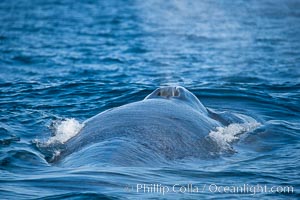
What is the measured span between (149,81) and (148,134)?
9.50 m

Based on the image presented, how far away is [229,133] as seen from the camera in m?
11.9

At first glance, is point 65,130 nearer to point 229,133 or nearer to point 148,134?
point 148,134

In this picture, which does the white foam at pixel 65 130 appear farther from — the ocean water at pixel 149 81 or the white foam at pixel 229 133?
the white foam at pixel 229 133

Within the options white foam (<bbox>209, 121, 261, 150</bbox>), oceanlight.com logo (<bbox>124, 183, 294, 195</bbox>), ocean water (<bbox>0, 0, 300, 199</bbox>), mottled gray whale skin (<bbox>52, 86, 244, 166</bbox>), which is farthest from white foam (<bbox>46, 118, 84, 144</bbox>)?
oceanlight.com logo (<bbox>124, 183, 294, 195</bbox>)

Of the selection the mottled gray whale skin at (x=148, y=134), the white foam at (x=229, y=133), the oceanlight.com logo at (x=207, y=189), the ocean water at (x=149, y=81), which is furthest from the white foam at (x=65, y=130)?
the oceanlight.com logo at (x=207, y=189)

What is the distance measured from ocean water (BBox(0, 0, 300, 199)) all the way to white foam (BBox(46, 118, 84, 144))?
0.04 meters

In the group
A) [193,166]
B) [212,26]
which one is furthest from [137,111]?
[212,26]

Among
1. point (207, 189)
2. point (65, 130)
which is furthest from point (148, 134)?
point (65, 130)

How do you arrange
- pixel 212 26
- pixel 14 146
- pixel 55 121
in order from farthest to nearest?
pixel 212 26, pixel 55 121, pixel 14 146

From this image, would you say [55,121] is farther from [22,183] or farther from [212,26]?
[212,26]

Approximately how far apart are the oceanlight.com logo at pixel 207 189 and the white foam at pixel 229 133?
2013 mm

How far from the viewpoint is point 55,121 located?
45.9 feet

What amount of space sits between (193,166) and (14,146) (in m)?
3.40

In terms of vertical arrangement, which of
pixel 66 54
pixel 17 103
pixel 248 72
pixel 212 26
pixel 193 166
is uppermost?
pixel 212 26
